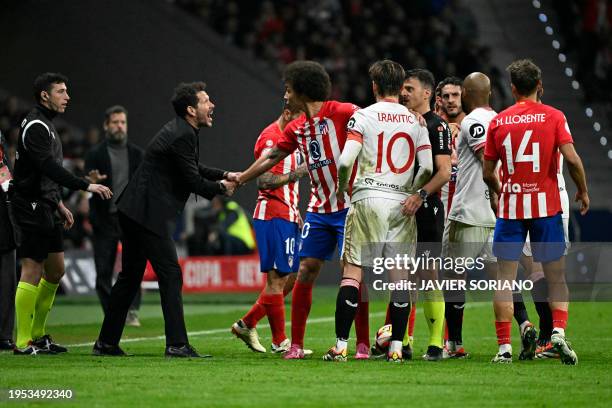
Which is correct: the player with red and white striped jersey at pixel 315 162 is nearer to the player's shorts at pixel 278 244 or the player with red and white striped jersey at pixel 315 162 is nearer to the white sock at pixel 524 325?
the player's shorts at pixel 278 244

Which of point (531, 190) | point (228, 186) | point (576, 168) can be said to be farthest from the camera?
point (228, 186)

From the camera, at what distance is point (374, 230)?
961 cm

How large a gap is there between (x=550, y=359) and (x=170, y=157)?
3549 mm

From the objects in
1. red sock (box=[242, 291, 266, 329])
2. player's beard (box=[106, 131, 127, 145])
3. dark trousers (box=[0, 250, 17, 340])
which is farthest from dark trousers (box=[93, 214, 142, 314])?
red sock (box=[242, 291, 266, 329])

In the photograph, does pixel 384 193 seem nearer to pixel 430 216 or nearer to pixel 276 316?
pixel 430 216

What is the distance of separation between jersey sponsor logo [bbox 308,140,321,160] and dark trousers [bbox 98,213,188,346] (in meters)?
1.45

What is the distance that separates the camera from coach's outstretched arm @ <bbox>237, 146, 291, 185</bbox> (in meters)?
10.1

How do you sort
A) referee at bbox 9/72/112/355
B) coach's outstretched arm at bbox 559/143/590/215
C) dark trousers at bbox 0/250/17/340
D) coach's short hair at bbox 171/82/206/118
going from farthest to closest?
dark trousers at bbox 0/250/17/340 → referee at bbox 9/72/112/355 → coach's short hair at bbox 171/82/206/118 → coach's outstretched arm at bbox 559/143/590/215

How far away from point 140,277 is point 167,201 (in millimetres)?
785

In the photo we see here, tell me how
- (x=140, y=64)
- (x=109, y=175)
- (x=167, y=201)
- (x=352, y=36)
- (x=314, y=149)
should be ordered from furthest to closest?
1. (x=352, y=36)
2. (x=140, y=64)
3. (x=109, y=175)
4. (x=167, y=201)
5. (x=314, y=149)

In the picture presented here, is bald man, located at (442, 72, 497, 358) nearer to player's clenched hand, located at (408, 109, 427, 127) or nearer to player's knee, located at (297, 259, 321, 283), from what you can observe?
player's clenched hand, located at (408, 109, 427, 127)

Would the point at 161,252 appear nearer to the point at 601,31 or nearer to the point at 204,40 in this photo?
the point at 204,40

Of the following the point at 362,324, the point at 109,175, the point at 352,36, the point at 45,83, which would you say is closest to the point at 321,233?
the point at 362,324

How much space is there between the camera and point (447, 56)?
2639 centimetres
